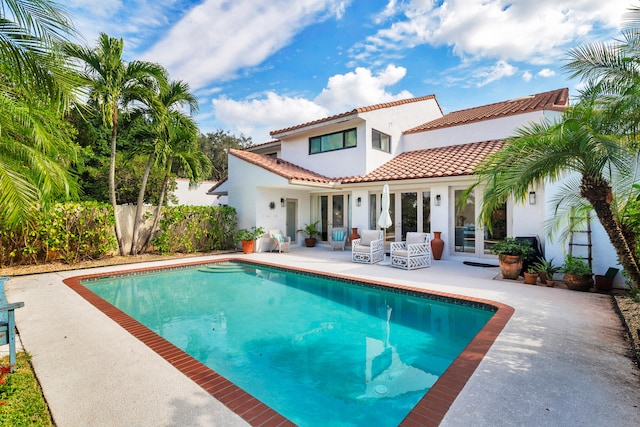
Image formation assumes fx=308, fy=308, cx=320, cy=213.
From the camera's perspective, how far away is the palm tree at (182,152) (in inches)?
567

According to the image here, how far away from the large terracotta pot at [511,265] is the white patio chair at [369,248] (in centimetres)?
490

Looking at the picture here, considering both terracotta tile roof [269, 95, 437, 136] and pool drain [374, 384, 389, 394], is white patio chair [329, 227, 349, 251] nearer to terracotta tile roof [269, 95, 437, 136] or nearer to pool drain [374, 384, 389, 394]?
terracotta tile roof [269, 95, 437, 136]

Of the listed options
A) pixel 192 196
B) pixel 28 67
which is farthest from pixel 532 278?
pixel 192 196

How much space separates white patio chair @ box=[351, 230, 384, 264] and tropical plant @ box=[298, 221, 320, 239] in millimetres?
5354

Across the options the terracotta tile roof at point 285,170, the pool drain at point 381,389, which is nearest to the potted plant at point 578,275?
the pool drain at point 381,389

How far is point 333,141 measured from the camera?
18.7 m

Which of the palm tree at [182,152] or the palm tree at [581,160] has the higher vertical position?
the palm tree at [182,152]

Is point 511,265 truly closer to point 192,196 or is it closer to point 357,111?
point 357,111

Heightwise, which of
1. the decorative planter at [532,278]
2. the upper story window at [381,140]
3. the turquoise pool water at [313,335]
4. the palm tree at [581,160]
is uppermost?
the upper story window at [381,140]

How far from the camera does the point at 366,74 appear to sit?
66.9 ft

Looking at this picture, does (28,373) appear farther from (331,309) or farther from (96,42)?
(96,42)

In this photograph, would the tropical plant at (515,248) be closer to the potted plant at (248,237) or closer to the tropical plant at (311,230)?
the tropical plant at (311,230)

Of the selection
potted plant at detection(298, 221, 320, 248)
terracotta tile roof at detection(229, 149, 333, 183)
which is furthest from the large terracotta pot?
potted plant at detection(298, 221, 320, 248)

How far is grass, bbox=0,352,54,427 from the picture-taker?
3174 mm
